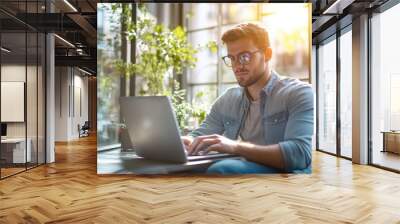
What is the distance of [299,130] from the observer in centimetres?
588

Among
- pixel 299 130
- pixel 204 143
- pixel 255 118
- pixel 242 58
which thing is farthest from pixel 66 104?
pixel 299 130

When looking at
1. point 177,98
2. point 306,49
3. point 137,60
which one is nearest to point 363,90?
point 306,49

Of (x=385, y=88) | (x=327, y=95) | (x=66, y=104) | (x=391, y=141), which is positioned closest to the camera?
(x=391, y=141)

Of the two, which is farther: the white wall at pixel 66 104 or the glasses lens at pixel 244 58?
the white wall at pixel 66 104

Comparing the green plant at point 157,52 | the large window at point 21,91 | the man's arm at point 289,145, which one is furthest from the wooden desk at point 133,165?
the large window at point 21,91

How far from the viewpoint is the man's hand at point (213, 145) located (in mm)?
5973

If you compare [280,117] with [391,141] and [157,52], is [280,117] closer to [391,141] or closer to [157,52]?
[157,52]

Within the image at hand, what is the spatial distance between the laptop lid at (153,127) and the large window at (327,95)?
501cm

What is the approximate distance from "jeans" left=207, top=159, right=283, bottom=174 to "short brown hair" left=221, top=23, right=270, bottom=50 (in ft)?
5.85

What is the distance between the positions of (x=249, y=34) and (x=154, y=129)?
2.04 meters

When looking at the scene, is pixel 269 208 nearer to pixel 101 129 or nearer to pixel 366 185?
pixel 366 185

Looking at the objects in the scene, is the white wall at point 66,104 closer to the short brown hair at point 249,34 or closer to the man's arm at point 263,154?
the short brown hair at point 249,34

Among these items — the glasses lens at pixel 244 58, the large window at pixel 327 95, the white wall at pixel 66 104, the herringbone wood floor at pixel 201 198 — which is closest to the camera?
the herringbone wood floor at pixel 201 198

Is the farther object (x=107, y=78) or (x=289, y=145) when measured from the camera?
(x=107, y=78)
